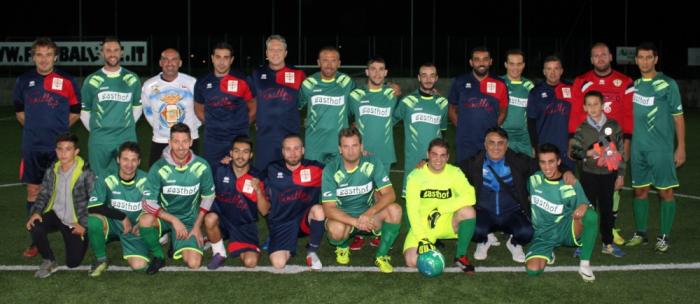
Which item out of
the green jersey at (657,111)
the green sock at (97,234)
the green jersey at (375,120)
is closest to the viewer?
the green sock at (97,234)

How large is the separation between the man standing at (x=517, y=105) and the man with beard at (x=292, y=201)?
2.08 meters

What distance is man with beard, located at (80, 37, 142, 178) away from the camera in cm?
715

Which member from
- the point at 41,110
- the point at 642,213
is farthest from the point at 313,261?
the point at 642,213

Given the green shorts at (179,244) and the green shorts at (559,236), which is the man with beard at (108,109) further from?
the green shorts at (559,236)

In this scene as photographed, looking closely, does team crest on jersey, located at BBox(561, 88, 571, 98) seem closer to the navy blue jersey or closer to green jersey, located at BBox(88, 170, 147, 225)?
the navy blue jersey

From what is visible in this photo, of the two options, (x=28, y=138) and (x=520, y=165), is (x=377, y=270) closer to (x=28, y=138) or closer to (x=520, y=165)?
(x=520, y=165)

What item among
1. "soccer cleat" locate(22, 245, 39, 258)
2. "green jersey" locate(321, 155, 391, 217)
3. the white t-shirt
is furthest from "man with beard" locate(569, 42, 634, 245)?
"soccer cleat" locate(22, 245, 39, 258)

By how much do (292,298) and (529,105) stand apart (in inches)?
133

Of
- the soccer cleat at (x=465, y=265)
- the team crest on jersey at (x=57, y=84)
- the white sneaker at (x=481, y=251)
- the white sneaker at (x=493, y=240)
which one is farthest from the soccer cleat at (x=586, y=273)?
the team crest on jersey at (x=57, y=84)

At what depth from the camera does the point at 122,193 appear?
6.24 meters

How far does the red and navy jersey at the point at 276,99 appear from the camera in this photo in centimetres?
738

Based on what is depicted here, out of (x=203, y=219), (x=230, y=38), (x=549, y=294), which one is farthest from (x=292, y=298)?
(x=230, y=38)

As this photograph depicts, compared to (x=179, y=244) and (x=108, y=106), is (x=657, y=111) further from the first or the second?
(x=108, y=106)

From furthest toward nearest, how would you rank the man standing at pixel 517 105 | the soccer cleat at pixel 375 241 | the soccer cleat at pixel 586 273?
1. the man standing at pixel 517 105
2. the soccer cleat at pixel 375 241
3. the soccer cleat at pixel 586 273
